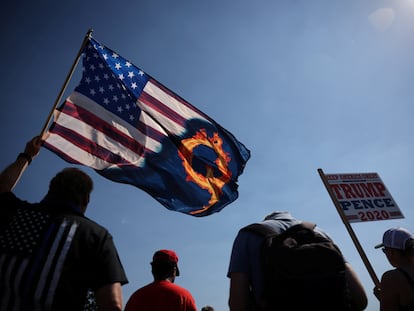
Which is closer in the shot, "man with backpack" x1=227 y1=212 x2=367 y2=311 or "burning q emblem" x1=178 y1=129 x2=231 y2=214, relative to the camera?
"man with backpack" x1=227 y1=212 x2=367 y2=311

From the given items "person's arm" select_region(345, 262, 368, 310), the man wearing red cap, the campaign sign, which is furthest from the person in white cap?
the campaign sign

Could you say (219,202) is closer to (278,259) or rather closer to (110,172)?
(110,172)

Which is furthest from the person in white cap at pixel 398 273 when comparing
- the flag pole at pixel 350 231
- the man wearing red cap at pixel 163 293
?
the man wearing red cap at pixel 163 293

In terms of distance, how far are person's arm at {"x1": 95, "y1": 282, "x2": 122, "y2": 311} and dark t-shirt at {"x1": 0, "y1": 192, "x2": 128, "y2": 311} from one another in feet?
0.12

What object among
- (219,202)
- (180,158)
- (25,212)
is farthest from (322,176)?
(25,212)

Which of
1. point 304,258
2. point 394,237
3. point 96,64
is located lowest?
point 304,258

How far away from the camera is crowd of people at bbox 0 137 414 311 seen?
171 centimetres

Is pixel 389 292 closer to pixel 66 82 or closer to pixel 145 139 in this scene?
pixel 145 139

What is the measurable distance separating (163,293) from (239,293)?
1504mm

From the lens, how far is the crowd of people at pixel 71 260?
1715 mm

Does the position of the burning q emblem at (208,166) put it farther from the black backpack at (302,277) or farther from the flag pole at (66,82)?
the black backpack at (302,277)

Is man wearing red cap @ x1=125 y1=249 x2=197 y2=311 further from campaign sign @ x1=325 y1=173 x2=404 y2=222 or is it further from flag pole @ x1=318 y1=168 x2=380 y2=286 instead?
campaign sign @ x1=325 y1=173 x2=404 y2=222

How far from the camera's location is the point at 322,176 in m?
5.72

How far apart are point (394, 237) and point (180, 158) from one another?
371cm
